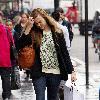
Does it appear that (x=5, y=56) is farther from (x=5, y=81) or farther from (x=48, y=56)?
(x=48, y=56)

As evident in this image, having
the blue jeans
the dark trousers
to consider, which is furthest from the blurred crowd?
the dark trousers

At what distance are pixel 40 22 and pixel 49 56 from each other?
52 cm

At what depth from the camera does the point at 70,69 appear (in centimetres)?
934

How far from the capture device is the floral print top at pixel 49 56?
367 inches

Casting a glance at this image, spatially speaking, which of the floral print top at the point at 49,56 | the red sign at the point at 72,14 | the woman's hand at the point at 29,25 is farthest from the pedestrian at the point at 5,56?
the red sign at the point at 72,14

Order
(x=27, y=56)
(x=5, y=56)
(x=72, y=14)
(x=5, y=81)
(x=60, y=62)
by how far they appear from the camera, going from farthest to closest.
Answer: (x=72, y=14) → (x=5, y=81) → (x=5, y=56) → (x=27, y=56) → (x=60, y=62)

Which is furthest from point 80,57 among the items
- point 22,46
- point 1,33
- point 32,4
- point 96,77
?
point 32,4

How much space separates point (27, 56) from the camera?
30.9 feet

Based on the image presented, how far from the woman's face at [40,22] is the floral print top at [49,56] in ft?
0.46

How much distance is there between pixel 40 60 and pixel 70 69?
1.53 feet

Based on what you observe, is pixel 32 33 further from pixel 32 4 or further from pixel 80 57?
pixel 32 4

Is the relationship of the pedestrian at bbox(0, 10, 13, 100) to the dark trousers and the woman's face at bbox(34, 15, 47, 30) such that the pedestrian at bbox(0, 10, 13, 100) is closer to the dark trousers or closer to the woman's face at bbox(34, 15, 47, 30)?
the dark trousers

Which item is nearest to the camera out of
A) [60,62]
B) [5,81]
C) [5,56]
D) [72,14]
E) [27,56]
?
[60,62]

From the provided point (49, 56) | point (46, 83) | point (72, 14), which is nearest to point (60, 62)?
point (49, 56)
